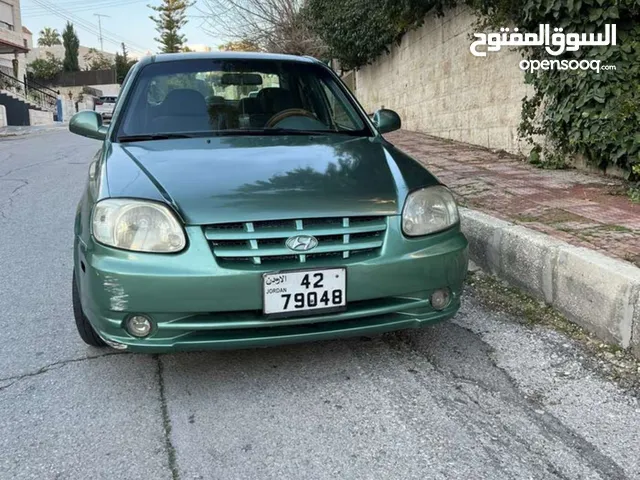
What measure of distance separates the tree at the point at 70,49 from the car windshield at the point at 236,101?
61.5 m

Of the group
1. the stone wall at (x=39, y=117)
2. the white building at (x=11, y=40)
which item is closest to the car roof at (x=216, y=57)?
the stone wall at (x=39, y=117)

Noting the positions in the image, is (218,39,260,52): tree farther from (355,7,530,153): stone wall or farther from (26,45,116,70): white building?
(26,45,116,70): white building

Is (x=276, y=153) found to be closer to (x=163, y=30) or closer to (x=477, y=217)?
(x=477, y=217)

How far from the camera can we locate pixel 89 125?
12.6ft

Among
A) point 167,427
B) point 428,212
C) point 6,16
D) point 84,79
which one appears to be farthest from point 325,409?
point 84,79

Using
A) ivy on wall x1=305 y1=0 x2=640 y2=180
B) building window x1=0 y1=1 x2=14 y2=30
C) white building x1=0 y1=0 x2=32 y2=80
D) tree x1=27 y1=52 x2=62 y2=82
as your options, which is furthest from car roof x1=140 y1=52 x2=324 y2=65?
tree x1=27 y1=52 x2=62 y2=82

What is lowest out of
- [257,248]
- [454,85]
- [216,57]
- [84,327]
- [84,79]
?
[84,327]

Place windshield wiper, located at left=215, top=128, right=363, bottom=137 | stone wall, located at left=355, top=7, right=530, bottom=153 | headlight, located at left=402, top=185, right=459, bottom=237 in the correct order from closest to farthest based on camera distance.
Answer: headlight, located at left=402, top=185, right=459, bottom=237 < windshield wiper, located at left=215, top=128, right=363, bottom=137 < stone wall, located at left=355, top=7, right=530, bottom=153

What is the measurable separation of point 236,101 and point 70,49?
63249mm

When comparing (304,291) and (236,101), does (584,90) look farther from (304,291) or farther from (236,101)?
(304,291)

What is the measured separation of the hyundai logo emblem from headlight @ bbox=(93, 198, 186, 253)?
0.44 metres

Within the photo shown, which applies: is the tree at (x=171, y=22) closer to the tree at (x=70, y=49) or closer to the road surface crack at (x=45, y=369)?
the tree at (x=70, y=49)

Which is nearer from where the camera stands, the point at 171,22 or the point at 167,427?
the point at 167,427

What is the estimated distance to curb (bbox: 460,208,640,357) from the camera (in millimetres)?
2957
